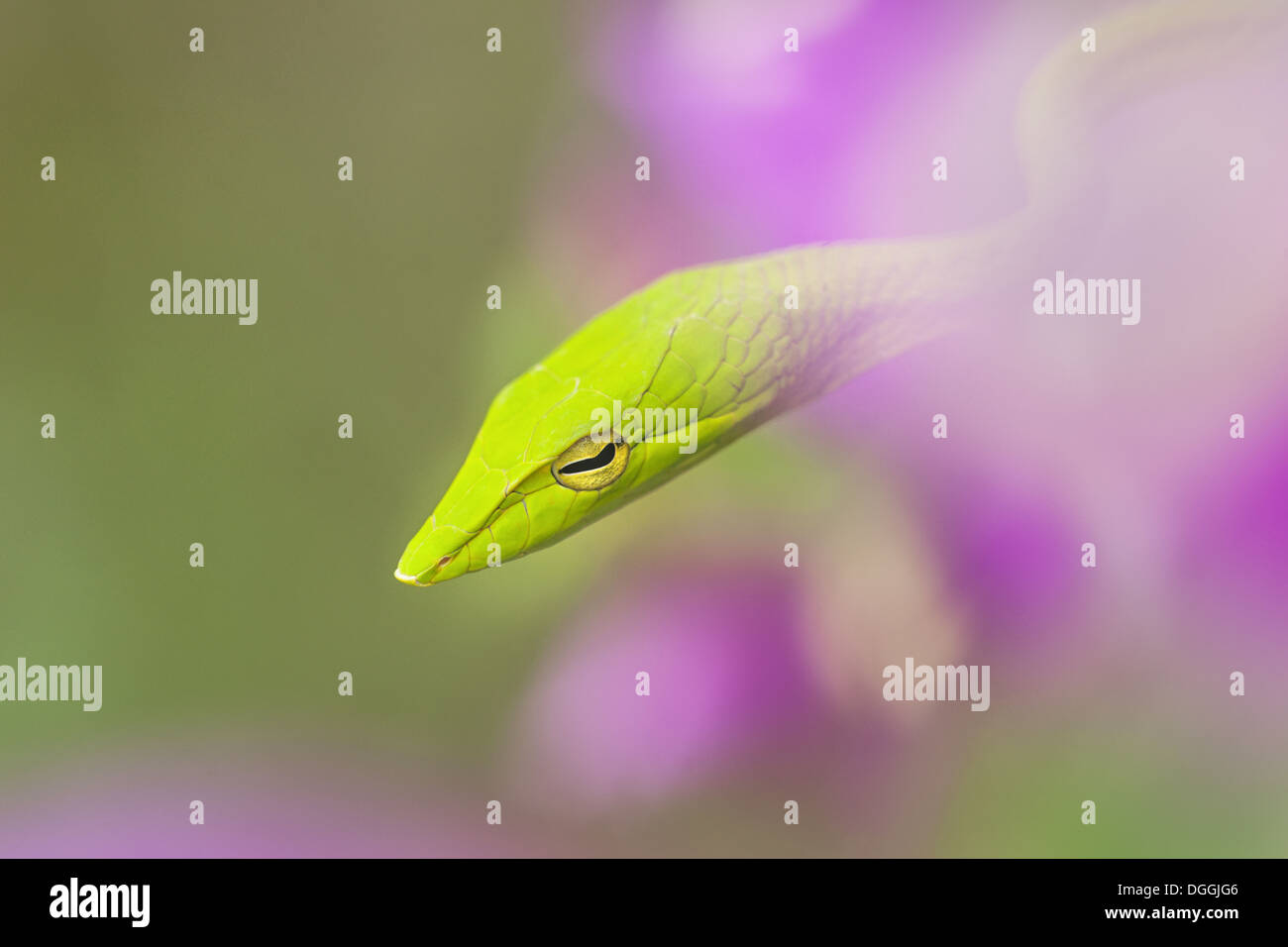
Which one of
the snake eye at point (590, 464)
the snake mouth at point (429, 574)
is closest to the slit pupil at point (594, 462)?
the snake eye at point (590, 464)

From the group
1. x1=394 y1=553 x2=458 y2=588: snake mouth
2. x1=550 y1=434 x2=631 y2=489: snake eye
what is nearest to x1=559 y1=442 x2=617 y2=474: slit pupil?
x1=550 y1=434 x2=631 y2=489: snake eye

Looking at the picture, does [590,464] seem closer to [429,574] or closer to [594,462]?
[594,462]

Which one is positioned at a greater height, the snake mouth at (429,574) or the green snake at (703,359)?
the green snake at (703,359)

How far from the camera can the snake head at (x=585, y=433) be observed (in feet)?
2.09

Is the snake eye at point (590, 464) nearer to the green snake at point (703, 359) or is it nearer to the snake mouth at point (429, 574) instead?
the green snake at point (703, 359)

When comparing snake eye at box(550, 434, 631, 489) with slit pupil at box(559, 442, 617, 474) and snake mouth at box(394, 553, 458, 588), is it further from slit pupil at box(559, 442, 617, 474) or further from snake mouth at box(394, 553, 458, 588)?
snake mouth at box(394, 553, 458, 588)

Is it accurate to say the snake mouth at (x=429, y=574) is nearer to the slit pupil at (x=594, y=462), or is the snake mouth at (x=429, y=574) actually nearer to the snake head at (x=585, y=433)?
the snake head at (x=585, y=433)

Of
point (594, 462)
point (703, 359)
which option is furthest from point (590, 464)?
point (703, 359)

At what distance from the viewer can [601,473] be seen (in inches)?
26.2

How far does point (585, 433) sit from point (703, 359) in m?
0.13

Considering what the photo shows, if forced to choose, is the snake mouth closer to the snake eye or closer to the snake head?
the snake head

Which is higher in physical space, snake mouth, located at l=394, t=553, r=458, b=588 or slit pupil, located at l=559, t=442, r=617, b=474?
slit pupil, located at l=559, t=442, r=617, b=474

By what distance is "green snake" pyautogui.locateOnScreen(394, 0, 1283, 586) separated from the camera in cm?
64
